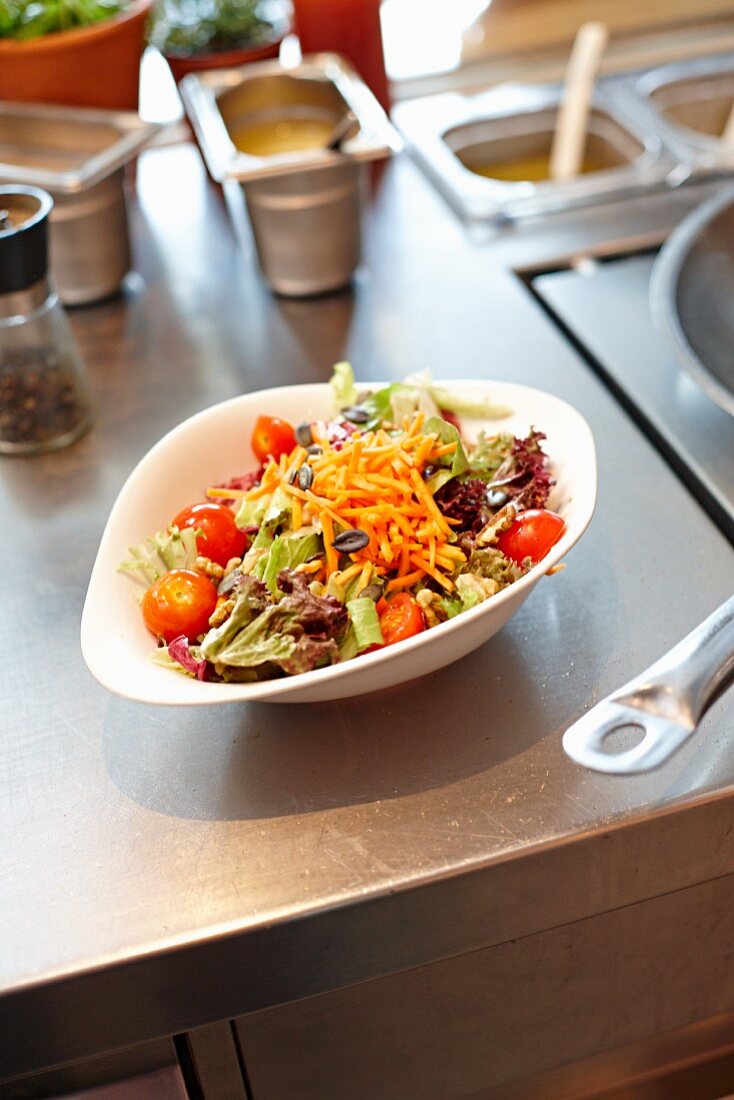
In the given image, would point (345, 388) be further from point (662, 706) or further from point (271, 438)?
point (662, 706)

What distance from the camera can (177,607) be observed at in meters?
0.78

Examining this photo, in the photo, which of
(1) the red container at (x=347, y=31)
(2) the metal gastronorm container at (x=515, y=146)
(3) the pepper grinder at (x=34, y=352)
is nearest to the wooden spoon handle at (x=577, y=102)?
(2) the metal gastronorm container at (x=515, y=146)

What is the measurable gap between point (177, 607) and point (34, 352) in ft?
1.55

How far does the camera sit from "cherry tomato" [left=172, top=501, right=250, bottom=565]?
854 millimetres

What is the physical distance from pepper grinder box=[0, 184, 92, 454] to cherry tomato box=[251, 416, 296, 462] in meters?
0.30

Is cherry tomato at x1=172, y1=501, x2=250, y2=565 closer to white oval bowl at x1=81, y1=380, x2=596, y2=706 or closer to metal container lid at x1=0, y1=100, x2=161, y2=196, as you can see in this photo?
white oval bowl at x1=81, y1=380, x2=596, y2=706

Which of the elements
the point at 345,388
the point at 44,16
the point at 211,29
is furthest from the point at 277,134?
the point at 345,388

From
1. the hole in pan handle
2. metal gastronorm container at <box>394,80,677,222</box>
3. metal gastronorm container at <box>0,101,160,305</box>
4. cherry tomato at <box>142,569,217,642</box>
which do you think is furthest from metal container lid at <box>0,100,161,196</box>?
the hole in pan handle

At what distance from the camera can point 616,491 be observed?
1026mm

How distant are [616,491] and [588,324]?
315mm

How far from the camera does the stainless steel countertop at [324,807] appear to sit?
2.35 feet

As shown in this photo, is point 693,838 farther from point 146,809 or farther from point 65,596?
point 65,596

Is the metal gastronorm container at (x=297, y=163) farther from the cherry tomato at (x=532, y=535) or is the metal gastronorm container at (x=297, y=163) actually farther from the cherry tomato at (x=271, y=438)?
the cherry tomato at (x=532, y=535)

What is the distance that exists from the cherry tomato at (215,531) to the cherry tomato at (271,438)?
86 mm
